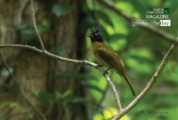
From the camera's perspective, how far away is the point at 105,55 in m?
3.27

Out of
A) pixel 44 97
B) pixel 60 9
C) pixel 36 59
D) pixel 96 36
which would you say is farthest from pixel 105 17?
pixel 44 97

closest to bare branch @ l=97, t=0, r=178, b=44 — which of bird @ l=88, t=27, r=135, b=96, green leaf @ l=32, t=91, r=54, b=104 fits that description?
green leaf @ l=32, t=91, r=54, b=104

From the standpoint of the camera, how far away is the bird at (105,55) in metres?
3.07

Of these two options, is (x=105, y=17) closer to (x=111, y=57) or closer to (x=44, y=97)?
(x=111, y=57)

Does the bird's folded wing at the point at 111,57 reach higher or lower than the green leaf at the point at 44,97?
higher

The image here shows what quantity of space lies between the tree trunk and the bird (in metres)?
0.19

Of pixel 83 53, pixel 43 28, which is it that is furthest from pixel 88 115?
pixel 43 28

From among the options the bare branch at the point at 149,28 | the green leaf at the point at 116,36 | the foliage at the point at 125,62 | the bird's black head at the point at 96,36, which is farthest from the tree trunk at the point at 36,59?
the bare branch at the point at 149,28

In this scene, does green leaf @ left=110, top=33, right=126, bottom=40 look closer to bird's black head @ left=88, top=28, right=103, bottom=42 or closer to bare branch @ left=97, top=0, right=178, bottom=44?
bird's black head @ left=88, top=28, right=103, bottom=42

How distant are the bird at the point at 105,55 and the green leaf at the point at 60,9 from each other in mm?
351

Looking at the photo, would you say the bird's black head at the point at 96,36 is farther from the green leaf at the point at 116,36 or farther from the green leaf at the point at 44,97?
the green leaf at the point at 44,97

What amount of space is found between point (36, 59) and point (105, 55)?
1.93 ft

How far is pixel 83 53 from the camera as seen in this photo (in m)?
3.44

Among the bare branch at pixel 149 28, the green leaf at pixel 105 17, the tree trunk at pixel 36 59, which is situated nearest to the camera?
the bare branch at pixel 149 28
